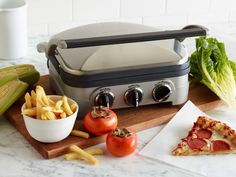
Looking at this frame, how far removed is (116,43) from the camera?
4.19 feet

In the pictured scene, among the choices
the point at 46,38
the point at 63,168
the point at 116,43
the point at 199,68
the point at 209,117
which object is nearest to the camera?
the point at 63,168

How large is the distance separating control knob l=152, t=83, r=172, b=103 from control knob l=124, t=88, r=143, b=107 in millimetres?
38

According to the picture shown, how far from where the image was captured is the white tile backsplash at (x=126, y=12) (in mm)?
1804

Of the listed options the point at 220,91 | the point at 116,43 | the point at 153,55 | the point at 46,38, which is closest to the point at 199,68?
the point at 220,91

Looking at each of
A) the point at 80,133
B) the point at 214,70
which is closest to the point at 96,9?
the point at 214,70

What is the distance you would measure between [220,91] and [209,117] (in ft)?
0.33

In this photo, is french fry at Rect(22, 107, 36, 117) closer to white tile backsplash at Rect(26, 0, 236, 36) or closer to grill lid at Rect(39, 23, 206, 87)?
grill lid at Rect(39, 23, 206, 87)

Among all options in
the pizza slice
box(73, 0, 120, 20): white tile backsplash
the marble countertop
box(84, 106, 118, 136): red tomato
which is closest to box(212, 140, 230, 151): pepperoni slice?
the pizza slice

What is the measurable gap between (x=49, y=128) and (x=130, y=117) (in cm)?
24

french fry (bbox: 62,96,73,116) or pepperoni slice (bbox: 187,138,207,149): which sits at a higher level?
french fry (bbox: 62,96,73,116)

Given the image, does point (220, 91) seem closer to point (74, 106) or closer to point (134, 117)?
point (134, 117)

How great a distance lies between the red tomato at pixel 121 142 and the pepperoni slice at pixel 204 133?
0.17 m

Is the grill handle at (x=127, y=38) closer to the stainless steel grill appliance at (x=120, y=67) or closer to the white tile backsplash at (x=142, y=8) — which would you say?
the stainless steel grill appliance at (x=120, y=67)

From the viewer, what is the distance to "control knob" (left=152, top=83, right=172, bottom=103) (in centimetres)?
134
